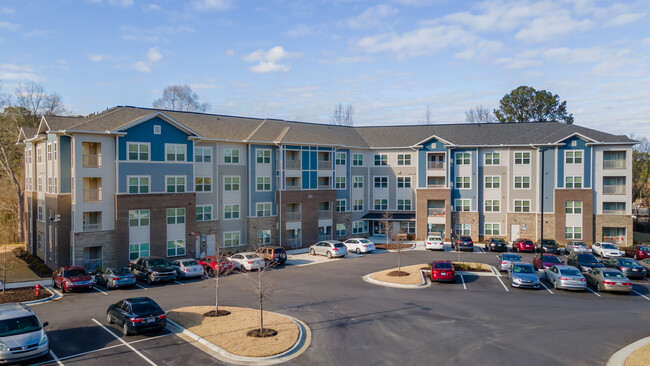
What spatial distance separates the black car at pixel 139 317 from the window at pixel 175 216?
735 inches

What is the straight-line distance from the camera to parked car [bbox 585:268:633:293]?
26000 mm

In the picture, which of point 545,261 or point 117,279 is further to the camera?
point 545,261

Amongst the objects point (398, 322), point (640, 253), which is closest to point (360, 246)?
point (398, 322)

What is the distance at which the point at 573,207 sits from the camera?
156ft

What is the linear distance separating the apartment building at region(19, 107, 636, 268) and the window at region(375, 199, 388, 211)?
0.17 metres

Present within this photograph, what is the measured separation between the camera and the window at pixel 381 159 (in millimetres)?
54062

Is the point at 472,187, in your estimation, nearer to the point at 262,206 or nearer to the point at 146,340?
the point at 262,206

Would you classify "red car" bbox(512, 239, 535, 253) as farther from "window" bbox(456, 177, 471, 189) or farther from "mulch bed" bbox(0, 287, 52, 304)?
"mulch bed" bbox(0, 287, 52, 304)

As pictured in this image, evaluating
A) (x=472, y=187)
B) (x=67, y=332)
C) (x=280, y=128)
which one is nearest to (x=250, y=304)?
(x=67, y=332)

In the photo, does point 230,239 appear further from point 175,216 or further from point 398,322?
point 398,322

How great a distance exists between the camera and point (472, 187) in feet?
167

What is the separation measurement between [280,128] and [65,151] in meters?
20.3

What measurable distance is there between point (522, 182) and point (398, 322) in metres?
35.4

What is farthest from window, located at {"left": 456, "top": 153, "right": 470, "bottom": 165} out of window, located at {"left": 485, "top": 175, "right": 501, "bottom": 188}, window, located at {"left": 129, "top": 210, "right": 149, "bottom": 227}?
window, located at {"left": 129, "top": 210, "right": 149, "bottom": 227}
